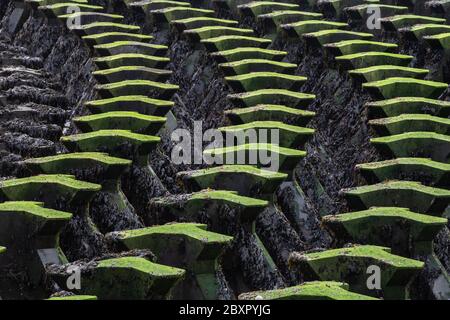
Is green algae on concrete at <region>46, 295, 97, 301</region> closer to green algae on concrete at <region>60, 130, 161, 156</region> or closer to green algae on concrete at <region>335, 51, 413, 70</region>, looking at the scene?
green algae on concrete at <region>60, 130, 161, 156</region>

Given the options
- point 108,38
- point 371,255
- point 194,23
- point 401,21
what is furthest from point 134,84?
point 371,255

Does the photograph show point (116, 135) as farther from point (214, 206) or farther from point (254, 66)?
point (254, 66)

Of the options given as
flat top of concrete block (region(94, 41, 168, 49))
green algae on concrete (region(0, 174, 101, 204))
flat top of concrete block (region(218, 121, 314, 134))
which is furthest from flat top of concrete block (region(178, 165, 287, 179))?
flat top of concrete block (region(94, 41, 168, 49))

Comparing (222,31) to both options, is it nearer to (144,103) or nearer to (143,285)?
(144,103)

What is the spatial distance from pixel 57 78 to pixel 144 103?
3830 mm

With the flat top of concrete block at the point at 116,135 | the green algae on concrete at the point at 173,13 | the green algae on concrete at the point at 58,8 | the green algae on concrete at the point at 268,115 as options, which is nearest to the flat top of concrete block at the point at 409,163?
the green algae on concrete at the point at 268,115

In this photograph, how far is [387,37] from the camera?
17156 millimetres

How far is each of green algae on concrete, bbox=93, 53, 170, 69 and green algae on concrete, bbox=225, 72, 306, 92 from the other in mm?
969

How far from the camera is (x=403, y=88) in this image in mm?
14586

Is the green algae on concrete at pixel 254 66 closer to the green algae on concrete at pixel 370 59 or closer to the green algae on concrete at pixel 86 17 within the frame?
the green algae on concrete at pixel 370 59

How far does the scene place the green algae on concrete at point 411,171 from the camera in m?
12.4

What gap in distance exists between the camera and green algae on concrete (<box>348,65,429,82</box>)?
1484cm

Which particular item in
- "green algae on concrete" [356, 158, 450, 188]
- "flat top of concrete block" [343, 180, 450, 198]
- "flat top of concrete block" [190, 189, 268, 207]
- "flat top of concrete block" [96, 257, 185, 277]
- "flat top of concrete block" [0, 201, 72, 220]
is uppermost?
"flat top of concrete block" [0, 201, 72, 220]

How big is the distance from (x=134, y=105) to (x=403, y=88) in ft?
7.90
